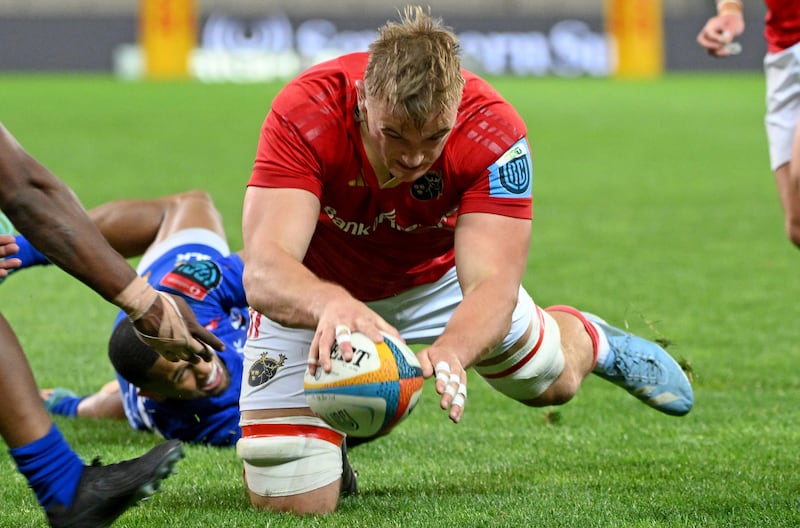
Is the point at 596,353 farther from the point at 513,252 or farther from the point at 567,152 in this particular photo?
the point at 567,152

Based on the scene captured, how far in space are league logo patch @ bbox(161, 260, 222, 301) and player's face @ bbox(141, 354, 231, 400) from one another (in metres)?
0.31

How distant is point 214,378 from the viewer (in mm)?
4828

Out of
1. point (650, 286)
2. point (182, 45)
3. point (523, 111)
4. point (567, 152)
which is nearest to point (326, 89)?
point (650, 286)

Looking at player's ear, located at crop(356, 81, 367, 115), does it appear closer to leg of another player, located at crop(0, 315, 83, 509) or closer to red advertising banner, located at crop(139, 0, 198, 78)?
leg of another player, located at crop(0, 315, 83, 509)

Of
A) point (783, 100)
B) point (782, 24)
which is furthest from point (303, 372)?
point (782, 24)

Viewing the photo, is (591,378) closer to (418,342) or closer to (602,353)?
(602,353)

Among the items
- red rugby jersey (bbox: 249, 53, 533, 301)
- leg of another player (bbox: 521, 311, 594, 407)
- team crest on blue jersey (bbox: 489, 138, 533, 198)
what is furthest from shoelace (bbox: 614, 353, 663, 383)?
team crest on blue jersey (bbox: 489, 138, 533, 198)

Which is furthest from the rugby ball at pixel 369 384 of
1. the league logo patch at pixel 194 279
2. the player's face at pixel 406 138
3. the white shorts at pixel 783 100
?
the white shorts at pixel 783 100

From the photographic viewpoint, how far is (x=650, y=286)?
27.4ft

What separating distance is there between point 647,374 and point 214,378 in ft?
5.13

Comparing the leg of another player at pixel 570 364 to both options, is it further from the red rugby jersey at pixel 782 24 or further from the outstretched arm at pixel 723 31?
the red rugby jersey at pixel 782 24

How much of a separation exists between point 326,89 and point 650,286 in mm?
4726

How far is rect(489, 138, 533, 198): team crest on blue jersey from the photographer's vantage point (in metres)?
3.93

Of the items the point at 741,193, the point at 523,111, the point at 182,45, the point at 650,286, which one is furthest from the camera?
the point at 182,45
